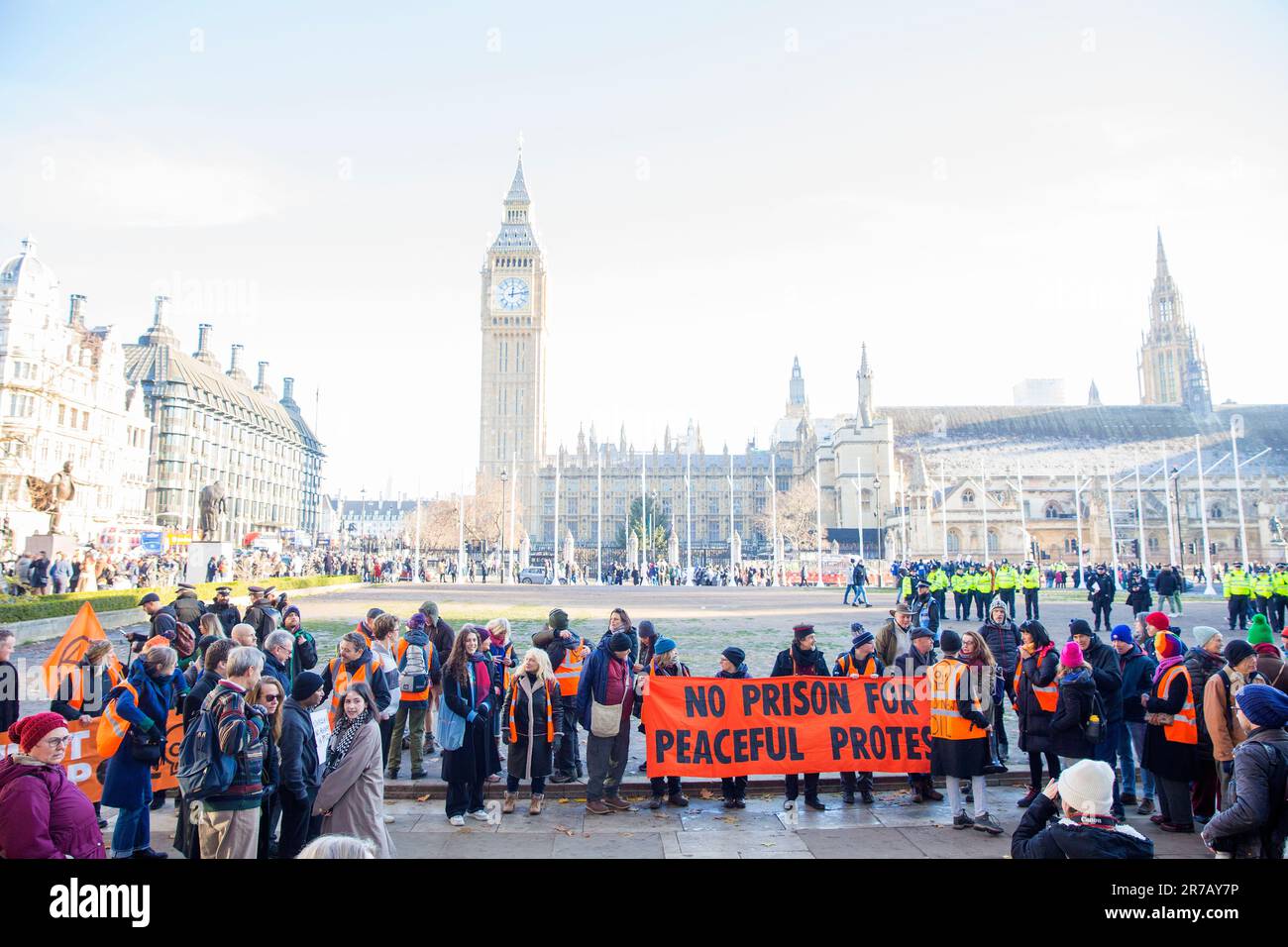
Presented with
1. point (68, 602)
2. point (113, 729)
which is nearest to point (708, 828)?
point (113, 729)

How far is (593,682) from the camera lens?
7672mm

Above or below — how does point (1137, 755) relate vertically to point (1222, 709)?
below

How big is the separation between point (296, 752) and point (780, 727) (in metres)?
4.74

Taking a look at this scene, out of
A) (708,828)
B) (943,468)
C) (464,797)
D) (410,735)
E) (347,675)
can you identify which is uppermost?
(943,468)

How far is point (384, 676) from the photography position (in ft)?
23.0

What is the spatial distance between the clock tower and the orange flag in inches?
3638

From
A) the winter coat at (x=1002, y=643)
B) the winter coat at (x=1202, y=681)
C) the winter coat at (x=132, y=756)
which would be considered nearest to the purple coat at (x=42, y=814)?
the winter coat at (x=132, y=756)

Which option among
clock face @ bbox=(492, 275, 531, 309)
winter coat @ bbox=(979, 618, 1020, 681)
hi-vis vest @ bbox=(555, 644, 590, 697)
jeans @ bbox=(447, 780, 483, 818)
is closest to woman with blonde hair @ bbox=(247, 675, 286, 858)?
jeans @ bbox=(447, 780, 483, 818)

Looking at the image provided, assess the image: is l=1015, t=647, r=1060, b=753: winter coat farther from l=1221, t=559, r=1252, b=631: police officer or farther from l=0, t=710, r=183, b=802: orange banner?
l=1221, t=559, r=1252, b=631: police officer

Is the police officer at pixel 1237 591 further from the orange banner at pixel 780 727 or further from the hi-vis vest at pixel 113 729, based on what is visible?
the hi-vis vest at pixel 113 729

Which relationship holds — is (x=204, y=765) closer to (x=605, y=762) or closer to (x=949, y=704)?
(x=605, y=762)
